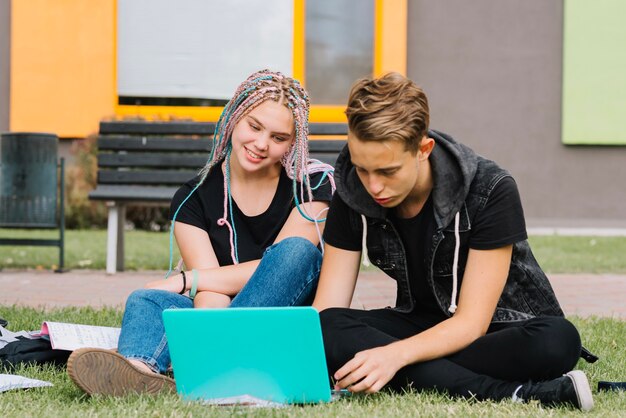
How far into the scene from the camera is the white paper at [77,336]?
306 cm

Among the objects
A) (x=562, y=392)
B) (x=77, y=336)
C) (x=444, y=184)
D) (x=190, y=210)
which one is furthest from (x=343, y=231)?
(x=77, y=336)

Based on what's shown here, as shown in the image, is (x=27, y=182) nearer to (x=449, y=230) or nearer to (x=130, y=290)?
(x=130, y=290)

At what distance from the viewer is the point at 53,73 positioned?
32.7ft

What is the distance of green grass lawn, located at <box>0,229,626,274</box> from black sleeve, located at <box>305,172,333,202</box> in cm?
343

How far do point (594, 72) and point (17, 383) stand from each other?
27.9ft

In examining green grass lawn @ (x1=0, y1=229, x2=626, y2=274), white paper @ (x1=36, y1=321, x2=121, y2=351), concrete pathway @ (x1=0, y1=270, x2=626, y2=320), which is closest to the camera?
white paper @ (x1=36, y1=321, x2=121, y2=351)

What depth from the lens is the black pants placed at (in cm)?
261

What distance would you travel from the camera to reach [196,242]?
331 cm

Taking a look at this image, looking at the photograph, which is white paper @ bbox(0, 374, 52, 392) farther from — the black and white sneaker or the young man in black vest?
the black and white sneaker

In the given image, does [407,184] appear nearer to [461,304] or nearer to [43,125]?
[461,304]

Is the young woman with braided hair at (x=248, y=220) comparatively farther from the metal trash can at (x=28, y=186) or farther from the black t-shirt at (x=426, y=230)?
the metal trash can at (x=28, y=186)

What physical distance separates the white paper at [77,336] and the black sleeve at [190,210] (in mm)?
495

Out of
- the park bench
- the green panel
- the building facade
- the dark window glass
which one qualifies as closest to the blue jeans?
the park bench

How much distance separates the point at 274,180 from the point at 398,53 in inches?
262
